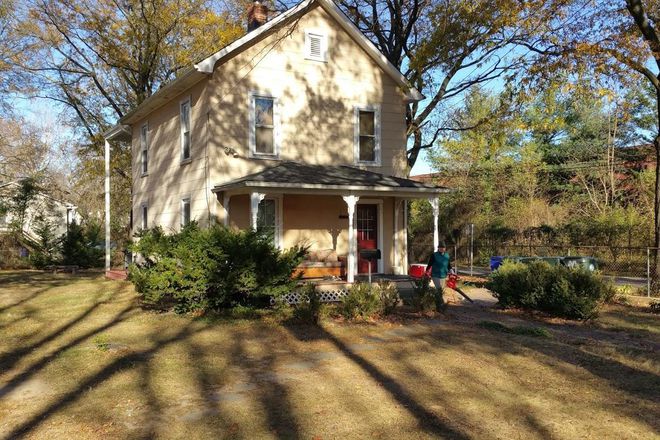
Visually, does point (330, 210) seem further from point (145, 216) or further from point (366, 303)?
point (145, 216)

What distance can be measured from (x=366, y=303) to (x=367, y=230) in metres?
6.49

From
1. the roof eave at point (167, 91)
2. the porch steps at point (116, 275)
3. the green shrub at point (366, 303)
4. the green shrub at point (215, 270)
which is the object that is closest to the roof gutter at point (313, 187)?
the green shrub at point (215, 270)

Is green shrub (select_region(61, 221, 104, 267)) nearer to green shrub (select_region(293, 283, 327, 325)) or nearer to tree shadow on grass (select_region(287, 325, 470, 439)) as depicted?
green shrub (select_region(293, 283, 327, 325))

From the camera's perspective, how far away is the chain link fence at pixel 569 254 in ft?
72.8

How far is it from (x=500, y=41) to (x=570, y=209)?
13789 mm

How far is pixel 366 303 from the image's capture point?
10.8 metres

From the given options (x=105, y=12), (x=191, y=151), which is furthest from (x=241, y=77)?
(x=105, y=12)

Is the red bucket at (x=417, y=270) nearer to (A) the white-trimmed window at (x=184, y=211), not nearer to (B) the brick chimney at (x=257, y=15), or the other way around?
(A) the white-trimmed window at (x=184, y=211)

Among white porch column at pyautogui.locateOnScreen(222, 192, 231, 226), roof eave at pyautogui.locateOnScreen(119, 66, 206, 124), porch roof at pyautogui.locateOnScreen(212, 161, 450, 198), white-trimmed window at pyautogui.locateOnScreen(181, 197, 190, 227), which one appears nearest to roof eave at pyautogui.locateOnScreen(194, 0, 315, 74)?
roof eave at pyautogui.locateOnScreen(119, 66, 206, 124)

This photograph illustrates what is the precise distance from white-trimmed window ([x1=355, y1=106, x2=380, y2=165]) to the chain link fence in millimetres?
8332

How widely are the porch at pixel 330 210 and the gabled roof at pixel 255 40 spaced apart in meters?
3.07

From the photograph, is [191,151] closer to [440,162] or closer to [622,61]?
[622,61]

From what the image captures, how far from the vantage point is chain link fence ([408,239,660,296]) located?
2220 cm

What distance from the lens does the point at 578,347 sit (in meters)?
8.91
